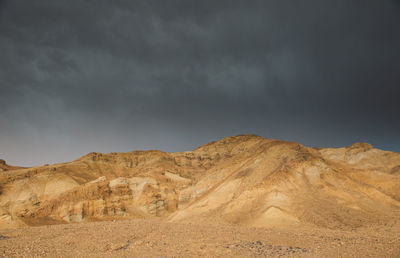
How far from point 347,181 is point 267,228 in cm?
1937

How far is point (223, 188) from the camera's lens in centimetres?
3688

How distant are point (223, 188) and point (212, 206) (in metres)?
4.02

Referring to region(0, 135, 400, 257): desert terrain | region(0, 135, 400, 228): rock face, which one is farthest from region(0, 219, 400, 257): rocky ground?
region(0, 135, 400, 228): rock face

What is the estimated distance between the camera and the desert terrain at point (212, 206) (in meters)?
→ 16.8

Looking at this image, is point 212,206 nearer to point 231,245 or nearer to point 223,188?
point 223,188

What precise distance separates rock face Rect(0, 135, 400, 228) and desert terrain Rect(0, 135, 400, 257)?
0.61ft

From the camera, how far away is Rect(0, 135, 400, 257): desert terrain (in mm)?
16828

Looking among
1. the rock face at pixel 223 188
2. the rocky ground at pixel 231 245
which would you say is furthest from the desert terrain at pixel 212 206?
the rock face at pixel 223 188

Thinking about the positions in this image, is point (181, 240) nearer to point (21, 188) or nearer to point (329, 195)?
point (329, 195)

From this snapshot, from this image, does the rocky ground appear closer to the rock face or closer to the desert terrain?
the desert terrain

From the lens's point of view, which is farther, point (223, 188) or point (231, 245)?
point (223, 188)

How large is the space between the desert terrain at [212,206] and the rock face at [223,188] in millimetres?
185

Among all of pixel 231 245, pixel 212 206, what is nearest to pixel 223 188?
pixel 212 206

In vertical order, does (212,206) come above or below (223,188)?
below
